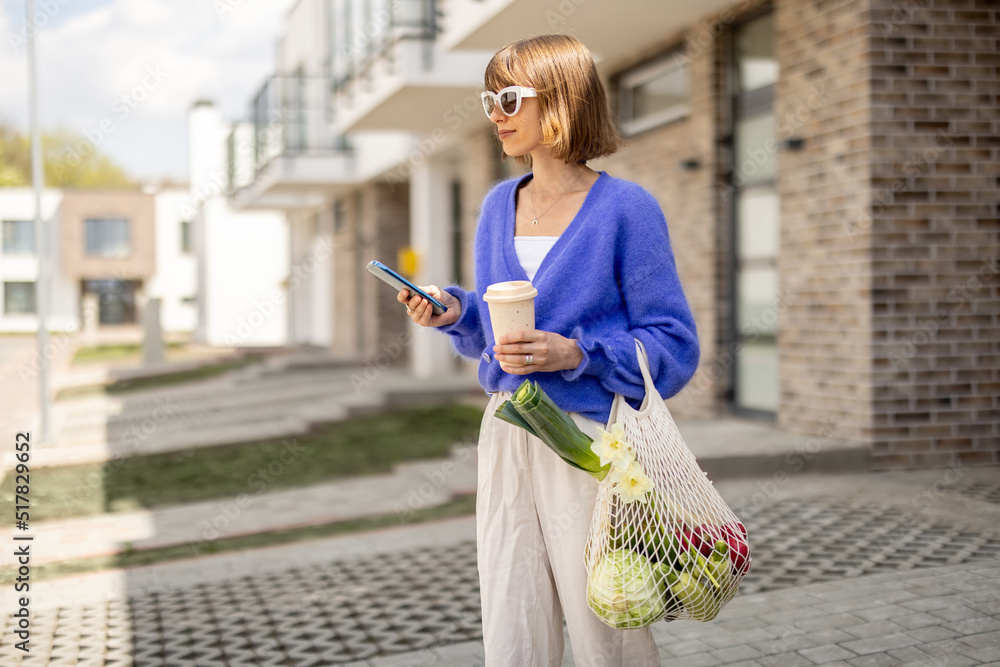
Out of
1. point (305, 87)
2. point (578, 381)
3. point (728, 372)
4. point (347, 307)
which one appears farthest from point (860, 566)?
point (347, 307)

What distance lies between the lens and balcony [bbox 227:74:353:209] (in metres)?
18.5

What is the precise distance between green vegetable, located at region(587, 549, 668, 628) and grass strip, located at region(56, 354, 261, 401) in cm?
1613

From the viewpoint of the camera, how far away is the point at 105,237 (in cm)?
5009

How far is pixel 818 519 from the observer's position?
5281 mm

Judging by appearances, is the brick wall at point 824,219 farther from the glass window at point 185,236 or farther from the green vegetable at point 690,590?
the glass window at point 185,236

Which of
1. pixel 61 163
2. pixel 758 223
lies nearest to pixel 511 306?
pixel 758 223

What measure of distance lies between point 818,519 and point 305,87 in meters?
15.3

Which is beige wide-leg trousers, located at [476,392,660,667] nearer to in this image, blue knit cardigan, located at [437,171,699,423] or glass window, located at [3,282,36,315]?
blue knit cardigan, located at [437,171,699,423]

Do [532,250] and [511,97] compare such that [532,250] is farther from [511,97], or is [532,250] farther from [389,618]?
[389,618]

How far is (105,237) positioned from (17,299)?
568 centimetres

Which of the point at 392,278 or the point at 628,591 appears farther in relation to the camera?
the point at 392,278

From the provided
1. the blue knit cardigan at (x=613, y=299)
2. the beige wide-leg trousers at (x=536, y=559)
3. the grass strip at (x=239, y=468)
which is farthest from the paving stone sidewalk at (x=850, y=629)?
the grass strip at (x=239, y=468)

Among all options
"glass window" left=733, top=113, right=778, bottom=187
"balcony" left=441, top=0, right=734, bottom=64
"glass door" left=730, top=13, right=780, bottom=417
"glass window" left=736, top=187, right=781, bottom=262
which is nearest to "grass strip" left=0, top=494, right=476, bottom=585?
"glass door" left=730, top=13, right=780, bottom=417
